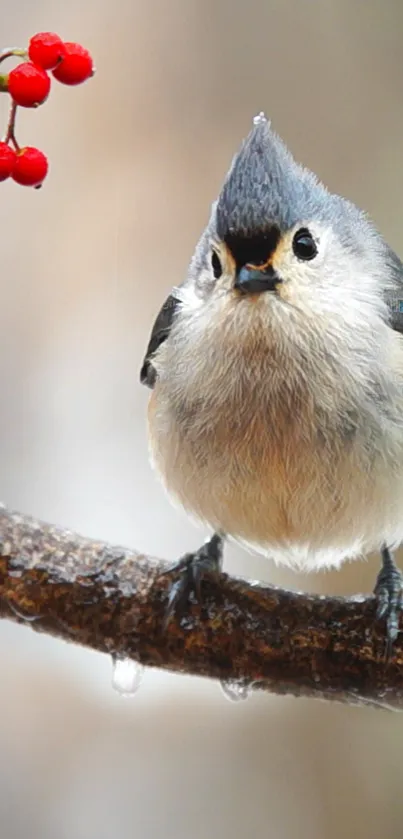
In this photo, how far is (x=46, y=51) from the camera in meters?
0.48

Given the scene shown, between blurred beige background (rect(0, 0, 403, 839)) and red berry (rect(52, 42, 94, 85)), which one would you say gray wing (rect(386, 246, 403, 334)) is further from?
red berry (rect(52, 42, 94, 85))

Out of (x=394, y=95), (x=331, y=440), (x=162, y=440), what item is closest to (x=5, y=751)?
(x=162, y=440)

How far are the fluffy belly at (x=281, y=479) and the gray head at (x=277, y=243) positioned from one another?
103 mm

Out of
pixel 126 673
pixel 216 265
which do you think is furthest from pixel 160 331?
pixel 126 673

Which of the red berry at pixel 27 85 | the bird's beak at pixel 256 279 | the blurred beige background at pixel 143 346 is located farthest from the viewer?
the blurred beige background at pixel 143 346

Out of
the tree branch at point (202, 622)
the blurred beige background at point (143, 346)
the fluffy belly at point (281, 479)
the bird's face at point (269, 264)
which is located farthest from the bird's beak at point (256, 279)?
the blurred beige background at point (143, 346)

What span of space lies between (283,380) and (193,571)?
0.64 feet

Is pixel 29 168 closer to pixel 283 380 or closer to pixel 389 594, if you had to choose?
pixel 283 380

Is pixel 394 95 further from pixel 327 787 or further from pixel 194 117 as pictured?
pixel 327 787

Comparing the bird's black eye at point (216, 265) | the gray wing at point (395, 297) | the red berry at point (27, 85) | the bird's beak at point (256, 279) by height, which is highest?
the gray wing at point (395, 297)

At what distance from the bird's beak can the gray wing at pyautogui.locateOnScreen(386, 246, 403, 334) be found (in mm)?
198

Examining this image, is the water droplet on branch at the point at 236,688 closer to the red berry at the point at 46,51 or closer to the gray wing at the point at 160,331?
the gray wing at the point at 160,331

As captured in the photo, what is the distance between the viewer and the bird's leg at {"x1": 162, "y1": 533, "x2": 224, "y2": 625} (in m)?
0.71

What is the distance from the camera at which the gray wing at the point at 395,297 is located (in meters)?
0.77
